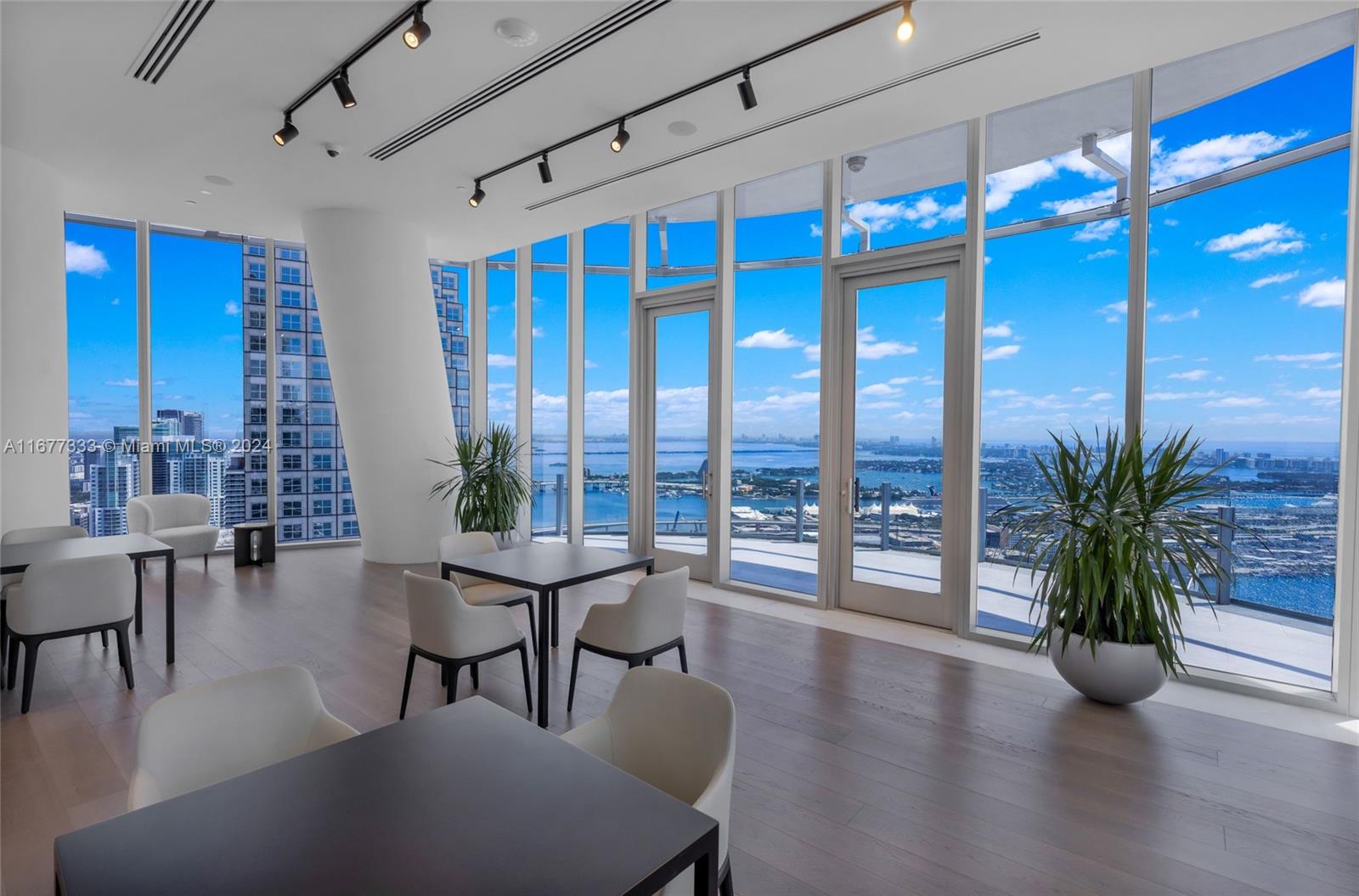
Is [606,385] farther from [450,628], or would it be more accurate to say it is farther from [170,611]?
[450,628]

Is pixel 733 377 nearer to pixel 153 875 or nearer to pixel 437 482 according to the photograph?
pixel 437 482

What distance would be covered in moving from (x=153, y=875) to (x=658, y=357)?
6057 mm

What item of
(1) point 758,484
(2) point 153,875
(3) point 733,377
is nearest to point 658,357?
(3) point 733,377

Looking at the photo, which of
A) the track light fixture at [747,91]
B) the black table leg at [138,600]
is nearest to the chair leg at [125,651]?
the black table leg at [138,600]

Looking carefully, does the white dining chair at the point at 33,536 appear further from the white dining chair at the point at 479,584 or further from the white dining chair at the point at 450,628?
the white dining chair at the point at 450,628

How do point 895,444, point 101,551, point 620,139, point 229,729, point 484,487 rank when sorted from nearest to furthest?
point 229,729 → point 101,551 → point 620,139 → point 895,444 → point 484,487

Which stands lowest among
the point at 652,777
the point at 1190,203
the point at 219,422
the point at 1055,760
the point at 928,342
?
the point at 1055,760

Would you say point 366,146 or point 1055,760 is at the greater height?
point 366,146

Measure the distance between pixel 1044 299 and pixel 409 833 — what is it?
4773 mm

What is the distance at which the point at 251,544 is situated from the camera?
722cm

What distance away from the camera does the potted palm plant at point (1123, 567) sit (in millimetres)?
3525

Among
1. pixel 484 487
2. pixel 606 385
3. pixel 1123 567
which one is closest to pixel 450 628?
pixel 1123 567

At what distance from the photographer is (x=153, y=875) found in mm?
1098

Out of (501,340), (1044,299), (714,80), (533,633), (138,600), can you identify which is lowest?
(533,633)
